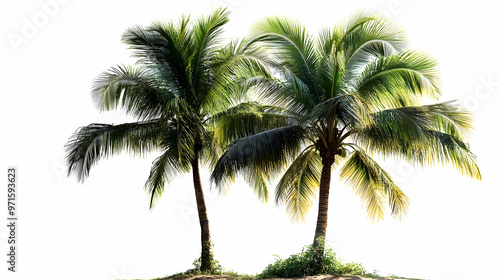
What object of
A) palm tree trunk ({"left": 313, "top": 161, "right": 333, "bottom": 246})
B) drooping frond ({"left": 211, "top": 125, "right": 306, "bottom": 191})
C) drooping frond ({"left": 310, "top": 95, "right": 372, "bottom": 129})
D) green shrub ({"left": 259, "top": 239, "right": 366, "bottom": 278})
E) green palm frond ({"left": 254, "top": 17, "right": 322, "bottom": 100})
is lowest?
green shrub ({"left": 259, "top": 239, "right": 366, "bottom": 278})

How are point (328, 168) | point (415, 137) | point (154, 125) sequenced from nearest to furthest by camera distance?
point (415, 137) → point (328, 168) → point (154, 125)

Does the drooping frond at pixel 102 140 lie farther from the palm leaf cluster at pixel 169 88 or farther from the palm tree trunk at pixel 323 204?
the palm tree trunk at pixel 323 204

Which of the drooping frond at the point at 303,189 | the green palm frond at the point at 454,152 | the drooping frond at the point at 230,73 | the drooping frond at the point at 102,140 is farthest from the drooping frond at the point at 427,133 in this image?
the drooping frond at the point at 102,140

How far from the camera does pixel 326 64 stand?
15719 millimetres

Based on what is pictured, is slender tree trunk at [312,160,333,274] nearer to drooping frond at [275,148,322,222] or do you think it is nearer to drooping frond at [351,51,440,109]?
drooping frond at [275,148,322,222]

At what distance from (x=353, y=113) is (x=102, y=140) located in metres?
7.79

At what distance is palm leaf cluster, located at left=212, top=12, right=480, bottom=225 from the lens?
1438 centimetres

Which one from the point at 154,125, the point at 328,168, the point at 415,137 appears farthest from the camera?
the point at 154,125

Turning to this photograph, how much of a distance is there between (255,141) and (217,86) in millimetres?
3182

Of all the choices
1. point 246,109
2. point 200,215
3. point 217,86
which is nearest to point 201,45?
point 217,86

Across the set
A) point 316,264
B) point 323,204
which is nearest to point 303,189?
point 323,204

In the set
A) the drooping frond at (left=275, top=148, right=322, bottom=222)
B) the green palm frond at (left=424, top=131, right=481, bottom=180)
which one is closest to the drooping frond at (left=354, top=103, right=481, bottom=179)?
the green palm frond at (left=424, top=131, right=481, bottom=180)

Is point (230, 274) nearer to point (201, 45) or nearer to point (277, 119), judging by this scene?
point (277, 119)

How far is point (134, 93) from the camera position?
1652 cm
